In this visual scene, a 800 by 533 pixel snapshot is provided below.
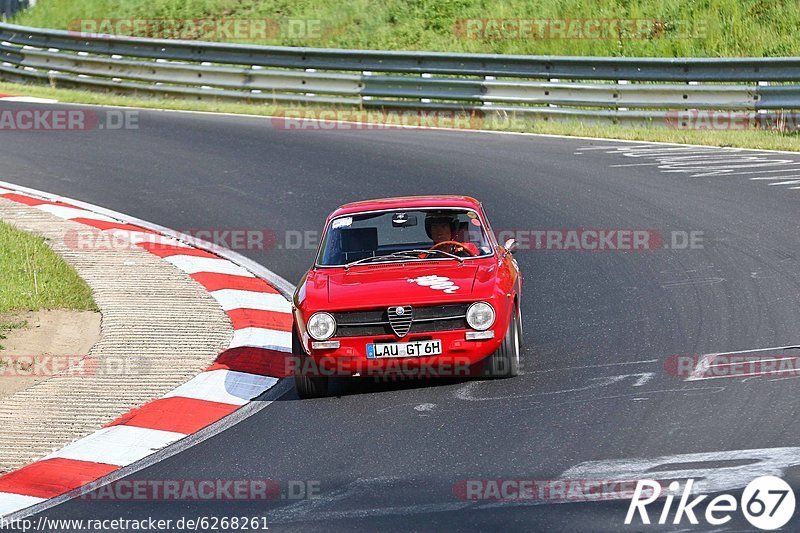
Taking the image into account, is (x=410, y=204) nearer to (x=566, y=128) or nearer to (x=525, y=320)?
(x=525, y=320)

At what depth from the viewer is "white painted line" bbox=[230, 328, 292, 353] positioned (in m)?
9.90

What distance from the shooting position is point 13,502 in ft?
21.9

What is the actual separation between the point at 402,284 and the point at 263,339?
80.8 inches

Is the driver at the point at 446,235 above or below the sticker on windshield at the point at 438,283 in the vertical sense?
above

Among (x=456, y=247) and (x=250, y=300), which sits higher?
(x=456, y=247)

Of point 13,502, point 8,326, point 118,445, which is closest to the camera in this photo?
point 13,502

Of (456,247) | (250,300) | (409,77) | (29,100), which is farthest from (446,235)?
(29,100)

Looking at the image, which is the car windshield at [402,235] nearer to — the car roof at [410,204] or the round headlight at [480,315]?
the car roof at [410,204]

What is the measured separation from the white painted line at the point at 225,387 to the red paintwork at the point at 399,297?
0.60 m

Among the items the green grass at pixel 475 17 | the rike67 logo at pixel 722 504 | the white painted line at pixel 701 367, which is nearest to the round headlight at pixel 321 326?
the white painted line at pixel 701 367

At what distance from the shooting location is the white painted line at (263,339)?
990 cm

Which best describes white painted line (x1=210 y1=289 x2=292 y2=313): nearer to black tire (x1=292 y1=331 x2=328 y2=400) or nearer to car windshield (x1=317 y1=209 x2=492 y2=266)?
car windshield (x1=317 y1=209 x2=492 y2=266)

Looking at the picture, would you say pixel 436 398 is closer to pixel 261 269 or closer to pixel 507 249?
pixel 507 249

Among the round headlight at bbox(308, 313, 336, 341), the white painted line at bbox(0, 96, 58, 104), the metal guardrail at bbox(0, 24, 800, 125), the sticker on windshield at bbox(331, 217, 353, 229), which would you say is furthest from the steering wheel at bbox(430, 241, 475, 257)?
the white painted line at bbox(0, 96, 58, 104)
